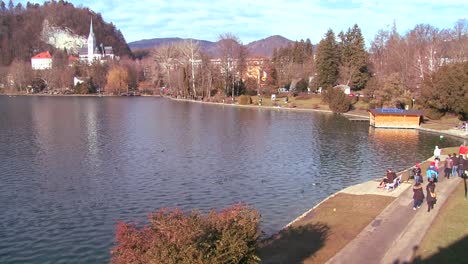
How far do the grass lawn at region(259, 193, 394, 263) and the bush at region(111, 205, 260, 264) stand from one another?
156 inches

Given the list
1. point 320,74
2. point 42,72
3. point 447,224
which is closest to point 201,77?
point 320,74

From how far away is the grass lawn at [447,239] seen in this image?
13289 mm

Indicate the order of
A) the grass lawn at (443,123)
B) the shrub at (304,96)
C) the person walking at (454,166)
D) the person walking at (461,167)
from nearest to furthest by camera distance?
the person walking at (461,167), the person walking at (454,166), the grass lawn at (443,123), the shrub at (304,96)

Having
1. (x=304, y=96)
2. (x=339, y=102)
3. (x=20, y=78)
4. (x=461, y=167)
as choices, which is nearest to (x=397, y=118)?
(x=339, y=102)

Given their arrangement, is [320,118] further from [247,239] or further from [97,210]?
[247,239]

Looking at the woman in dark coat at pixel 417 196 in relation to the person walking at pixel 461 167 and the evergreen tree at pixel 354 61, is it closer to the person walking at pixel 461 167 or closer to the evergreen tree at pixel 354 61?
the person walking at pixel 461 167

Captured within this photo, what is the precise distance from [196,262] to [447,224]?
36.9 ft

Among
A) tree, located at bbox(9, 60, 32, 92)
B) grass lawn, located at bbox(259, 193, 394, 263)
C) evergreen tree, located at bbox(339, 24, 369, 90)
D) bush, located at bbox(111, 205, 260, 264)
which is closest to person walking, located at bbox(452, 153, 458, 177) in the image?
grass lawn, located at bbox(259, 193, 394, 263)

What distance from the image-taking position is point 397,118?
2281 inches

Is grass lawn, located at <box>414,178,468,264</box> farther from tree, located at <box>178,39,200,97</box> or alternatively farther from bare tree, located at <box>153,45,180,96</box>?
bare tree, located at <box>153,45,180,96</box>

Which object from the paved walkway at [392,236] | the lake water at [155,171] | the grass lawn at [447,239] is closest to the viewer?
the grass lawn at [447,239]

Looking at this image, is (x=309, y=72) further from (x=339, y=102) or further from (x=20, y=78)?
(x=20, y=78)

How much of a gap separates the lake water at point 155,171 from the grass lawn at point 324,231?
1.98 meters

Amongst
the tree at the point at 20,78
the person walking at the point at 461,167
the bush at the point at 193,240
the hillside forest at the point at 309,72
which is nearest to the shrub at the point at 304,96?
the hillside forest at the point at 309,72
